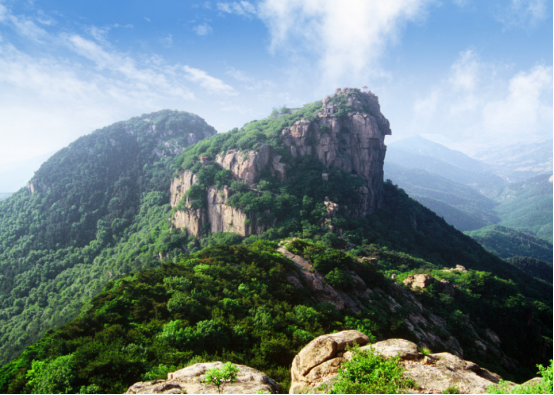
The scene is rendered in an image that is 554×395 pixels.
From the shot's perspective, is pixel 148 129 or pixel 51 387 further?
pixel 148 129

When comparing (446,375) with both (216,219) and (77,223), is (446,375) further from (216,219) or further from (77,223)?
(77,223)

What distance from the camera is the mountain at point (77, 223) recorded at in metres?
62.0

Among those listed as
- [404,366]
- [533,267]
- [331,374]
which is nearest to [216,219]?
[331,374]

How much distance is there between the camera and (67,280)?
7050 centimetres

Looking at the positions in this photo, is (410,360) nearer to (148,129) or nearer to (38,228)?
(38,228)

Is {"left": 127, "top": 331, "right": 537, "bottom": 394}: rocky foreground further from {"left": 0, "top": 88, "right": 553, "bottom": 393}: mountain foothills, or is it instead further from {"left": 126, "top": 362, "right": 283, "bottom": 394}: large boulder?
{"left": 0, "top": 88, "right": 553, "bottom": 393}: mountain foothills

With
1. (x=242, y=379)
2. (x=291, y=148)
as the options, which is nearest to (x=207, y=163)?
(x=291, y=148)

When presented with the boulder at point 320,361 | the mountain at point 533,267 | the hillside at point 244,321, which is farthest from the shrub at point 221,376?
the mountain at point 533,267

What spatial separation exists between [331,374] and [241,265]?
61.8 feet

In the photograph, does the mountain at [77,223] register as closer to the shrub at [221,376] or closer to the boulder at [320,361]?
the shrub at [221,376]

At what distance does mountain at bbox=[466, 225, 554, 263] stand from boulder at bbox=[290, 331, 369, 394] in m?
182

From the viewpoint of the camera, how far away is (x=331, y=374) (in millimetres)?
9672

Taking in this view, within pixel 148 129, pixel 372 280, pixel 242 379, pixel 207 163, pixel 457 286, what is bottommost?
pixel 457 286

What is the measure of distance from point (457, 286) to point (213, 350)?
4333 cm
